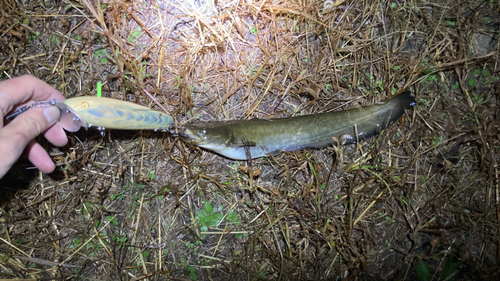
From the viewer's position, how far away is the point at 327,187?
8.61 ft

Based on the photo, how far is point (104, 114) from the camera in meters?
1.82

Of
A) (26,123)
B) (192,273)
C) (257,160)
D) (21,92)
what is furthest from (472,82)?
(21,92)

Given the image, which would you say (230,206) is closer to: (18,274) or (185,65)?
(185,65)

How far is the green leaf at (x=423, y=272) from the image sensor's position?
2578 mm

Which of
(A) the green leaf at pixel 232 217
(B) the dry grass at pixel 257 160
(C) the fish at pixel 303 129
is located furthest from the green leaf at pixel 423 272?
(A) the green leaf at pixel 232 217

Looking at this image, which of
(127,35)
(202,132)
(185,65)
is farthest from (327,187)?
(127,35)

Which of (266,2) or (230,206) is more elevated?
(266,2)

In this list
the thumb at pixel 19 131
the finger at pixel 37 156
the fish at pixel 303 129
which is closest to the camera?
the thumb at pixel 19 131

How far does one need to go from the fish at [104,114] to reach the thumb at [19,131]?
0.11 metres

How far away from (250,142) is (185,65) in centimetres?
94

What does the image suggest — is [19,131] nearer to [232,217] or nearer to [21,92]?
[21,92]

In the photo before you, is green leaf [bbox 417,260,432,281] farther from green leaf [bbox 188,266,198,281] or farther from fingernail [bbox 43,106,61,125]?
fingernail [bbox 43,106,61,125]

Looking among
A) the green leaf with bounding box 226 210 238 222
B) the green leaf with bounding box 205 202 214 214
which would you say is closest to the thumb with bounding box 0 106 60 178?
the green leaf with bounding box 205 202 214 214

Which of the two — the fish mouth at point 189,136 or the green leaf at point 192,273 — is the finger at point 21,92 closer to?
the fish mouth at point 189,136
